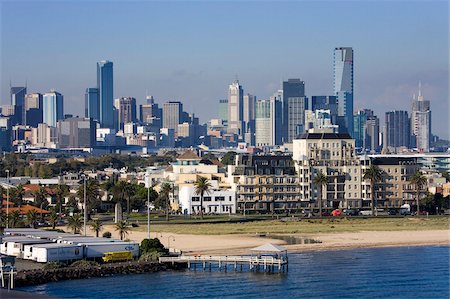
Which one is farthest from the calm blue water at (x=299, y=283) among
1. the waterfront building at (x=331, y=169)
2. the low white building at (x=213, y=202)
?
the waterfront building at (x=331, y=169)

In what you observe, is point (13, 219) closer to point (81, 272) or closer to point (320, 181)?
point (81, 272)

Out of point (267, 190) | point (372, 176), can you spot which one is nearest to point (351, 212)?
point (372, 176)

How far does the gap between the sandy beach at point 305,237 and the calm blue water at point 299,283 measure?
17.2 feet

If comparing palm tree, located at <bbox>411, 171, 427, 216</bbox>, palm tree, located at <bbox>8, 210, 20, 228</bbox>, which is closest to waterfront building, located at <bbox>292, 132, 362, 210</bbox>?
palm tree, located at <bbox>411, 171, 427, 216</bbox>

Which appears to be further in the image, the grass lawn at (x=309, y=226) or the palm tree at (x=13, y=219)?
the grass lawn at (x=309, y=226)

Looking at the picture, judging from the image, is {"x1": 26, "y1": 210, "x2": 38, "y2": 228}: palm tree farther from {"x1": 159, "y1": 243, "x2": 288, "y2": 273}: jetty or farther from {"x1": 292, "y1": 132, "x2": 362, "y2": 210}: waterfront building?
{"x1": 292, "y1": 132, "x2": 362, "y2": 210}: waterfront building

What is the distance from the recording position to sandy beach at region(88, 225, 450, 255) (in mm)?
58078

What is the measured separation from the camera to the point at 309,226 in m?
71.1

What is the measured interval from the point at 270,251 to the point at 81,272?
27.0 feet

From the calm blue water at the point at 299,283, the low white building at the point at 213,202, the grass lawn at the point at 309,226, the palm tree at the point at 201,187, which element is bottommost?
the calm blue water at the point at 299,283

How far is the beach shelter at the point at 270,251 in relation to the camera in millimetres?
49906

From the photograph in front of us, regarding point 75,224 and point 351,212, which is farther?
point 351,212

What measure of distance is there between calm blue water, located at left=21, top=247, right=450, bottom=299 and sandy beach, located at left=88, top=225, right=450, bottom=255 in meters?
5.25

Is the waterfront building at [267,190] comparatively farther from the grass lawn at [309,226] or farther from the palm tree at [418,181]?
the grass lawn at [309,226]
